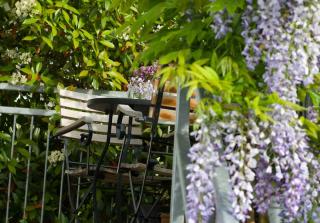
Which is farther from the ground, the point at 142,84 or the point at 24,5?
the point at 24,5

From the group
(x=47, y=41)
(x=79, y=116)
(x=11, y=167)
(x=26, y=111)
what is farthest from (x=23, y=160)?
(x=47, y=41)

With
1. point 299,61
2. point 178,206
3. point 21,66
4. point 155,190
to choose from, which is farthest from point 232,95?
point 21,66

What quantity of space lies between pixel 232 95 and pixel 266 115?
0.12 metres

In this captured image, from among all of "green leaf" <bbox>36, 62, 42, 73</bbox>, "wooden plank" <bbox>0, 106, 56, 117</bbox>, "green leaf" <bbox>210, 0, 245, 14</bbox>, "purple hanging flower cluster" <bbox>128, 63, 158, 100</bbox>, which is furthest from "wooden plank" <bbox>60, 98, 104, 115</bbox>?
"green leaf" <bbox>210, 0, 245, 14</bbox>

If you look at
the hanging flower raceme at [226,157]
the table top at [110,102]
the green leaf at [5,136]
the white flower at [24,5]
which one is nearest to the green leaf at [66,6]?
the white flower at [24,5]

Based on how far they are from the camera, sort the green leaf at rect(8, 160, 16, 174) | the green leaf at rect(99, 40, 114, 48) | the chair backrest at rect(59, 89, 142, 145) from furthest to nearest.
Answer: the green leaf at rect(99, 40, 114, 48)
the green leaf at rect(8, 160, 16, 174)
the chair backrest at rect(59, 89, 142, 145)

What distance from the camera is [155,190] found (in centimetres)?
530

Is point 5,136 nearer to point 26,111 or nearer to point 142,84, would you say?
point 26,111

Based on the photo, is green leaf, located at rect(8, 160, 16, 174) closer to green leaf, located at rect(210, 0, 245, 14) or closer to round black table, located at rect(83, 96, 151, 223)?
round black table, located at rect(83, 96, 151, 223)

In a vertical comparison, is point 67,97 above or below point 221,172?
above

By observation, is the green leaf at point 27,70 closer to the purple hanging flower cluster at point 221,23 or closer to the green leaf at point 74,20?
the green leaf at point 74,20

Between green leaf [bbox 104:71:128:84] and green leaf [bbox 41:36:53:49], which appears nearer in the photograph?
green leaf [bbox 41:36:53:49]

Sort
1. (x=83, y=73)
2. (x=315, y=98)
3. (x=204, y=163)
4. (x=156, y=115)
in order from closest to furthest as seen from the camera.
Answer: (x=204, y=163), (x=315, y=98), (x=156, y=115), (x=83, y=73)

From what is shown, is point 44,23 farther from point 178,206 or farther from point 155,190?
point 178,206
